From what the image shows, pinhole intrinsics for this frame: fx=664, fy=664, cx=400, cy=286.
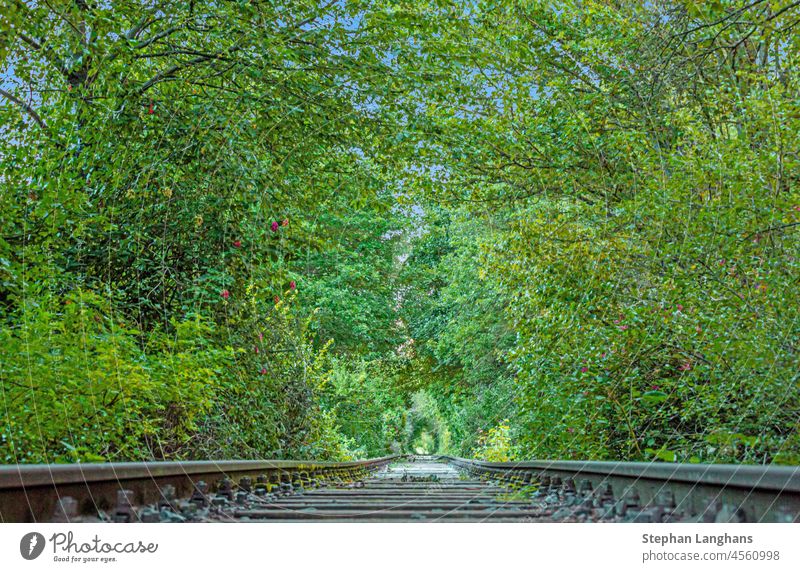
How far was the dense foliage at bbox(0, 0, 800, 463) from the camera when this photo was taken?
→ 3863 millimetres

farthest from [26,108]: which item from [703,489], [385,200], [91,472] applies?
[703,489]

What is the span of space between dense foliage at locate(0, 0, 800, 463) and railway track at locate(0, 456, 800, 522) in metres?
0.71

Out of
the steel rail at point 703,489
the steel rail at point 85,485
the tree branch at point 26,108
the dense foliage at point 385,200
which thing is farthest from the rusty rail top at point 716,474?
the tree branch at point 26,108

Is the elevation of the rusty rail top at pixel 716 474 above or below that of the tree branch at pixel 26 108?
below

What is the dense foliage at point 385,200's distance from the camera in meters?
3.86

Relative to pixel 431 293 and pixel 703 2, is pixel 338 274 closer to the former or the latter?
pixel 431 293

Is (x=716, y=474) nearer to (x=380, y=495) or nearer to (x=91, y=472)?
(x=91, y=472)

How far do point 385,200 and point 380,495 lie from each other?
4.30 meters

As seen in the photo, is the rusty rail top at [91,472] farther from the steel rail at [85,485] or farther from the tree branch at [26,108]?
the tree branch at [26,108]

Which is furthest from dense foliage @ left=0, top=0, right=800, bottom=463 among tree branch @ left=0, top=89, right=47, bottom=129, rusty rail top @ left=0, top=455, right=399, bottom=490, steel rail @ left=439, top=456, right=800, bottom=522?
steel rail @ left=439, top=456, right=800, bottom=522

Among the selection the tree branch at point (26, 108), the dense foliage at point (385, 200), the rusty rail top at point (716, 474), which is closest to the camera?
the rusty rail top at point (716, 474)

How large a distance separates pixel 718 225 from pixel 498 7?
196 inches

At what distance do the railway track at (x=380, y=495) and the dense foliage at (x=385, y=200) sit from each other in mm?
714

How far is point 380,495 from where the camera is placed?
4516 millimetres
